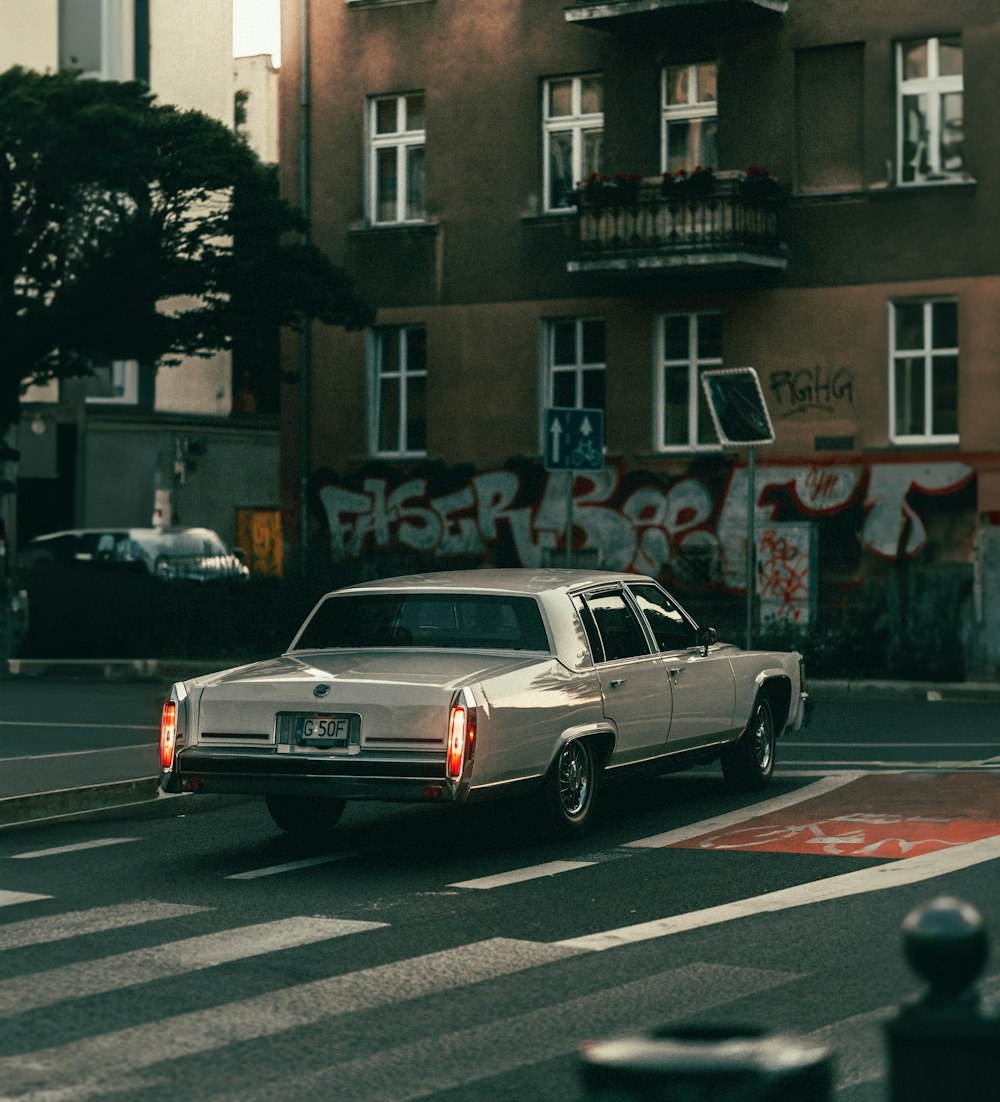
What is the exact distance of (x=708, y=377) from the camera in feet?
69.5

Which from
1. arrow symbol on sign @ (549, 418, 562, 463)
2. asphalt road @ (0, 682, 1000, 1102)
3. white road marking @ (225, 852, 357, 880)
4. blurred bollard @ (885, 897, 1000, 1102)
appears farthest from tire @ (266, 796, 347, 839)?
blurred bollard @ (885, 897, 1000, 1102)

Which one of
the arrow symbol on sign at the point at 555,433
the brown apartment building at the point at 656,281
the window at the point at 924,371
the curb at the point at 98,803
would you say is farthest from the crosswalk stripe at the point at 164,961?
the window at the point at 924,371

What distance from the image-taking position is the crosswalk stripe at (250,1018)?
5996mm

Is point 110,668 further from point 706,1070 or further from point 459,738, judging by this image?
point 706,1070

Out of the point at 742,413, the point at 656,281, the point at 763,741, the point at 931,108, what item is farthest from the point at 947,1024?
the point at 656,281

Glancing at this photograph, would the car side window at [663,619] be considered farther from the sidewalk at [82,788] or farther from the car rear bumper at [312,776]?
the sidewalk at [82,788]

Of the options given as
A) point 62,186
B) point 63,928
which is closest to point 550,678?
point 63,928

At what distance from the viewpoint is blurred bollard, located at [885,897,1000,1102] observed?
265 centimetres

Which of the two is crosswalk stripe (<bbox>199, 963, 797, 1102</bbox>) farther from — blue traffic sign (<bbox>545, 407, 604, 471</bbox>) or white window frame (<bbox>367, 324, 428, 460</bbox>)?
white window frame (<bbox>367, 324, 428, 460</bbox>)

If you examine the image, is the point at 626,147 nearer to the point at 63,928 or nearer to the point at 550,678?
the point at 550,678

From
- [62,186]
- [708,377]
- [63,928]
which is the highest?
[62,186]

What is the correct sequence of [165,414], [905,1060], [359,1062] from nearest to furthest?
1. [905,1060]
2. [359,1062]
3. [165,414]

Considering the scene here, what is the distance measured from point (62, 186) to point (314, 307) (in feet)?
13.7

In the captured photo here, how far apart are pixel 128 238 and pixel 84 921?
20.2m
